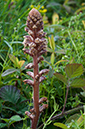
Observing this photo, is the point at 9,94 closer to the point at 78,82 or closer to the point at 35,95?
the point at 35,95

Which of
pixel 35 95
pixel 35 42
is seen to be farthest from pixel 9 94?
pixel 35 42

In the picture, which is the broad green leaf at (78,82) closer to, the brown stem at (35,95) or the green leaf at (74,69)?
the green leaf at (74,69)

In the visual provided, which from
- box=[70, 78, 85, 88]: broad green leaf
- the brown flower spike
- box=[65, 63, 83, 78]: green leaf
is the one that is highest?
the brown flower spike

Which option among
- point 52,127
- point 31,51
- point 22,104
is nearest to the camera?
point 31,51

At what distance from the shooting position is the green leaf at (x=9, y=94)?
1208mm

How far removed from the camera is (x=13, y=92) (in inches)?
48.9

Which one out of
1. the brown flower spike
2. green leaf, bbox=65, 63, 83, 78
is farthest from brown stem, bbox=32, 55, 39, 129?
green leaf, bbox=65, 63, 83, 78

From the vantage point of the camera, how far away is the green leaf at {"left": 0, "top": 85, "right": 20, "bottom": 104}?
1.21 m

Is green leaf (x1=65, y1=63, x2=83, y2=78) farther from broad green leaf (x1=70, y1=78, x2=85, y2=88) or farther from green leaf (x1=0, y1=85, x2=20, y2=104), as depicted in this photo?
green leaf (x1=0, y1=85, x2=20, y2=104)

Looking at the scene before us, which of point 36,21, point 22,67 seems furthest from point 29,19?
point 22,67

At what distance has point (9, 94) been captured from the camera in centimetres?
123

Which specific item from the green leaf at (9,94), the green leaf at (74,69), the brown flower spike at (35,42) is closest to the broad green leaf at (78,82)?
the green leaf at (74,69)

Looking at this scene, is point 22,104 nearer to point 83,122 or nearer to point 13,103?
point 13,103

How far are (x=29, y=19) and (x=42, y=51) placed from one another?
20 centimetres
